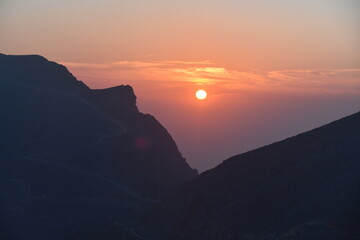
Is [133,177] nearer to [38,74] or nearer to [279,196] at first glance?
[38,74]

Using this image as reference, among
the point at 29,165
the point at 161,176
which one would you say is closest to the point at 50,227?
the point at 29,165

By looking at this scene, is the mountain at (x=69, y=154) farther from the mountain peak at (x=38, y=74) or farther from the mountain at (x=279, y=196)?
the mountain at (x=279, y=196)

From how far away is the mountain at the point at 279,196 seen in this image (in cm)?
5034

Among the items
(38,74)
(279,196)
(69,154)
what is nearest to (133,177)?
(69,154)

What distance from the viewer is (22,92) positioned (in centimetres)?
10169

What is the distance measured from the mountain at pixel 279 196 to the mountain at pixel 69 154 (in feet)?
41.9

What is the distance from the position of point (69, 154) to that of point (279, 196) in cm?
4226

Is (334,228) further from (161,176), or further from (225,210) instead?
(161,176)

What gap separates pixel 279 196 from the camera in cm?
5453

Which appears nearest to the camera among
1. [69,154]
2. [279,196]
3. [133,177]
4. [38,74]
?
[279,196]

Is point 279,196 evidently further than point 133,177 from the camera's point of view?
Answer: No

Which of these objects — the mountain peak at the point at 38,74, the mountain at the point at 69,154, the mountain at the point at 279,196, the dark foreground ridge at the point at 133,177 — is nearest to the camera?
the mountain at the point at 279,196

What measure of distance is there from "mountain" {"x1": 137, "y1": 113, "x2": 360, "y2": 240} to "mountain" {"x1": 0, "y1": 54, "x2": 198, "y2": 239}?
1278cm

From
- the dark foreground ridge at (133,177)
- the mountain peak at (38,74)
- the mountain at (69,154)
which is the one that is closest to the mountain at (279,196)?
the dark foreground ridge at (133,177)
